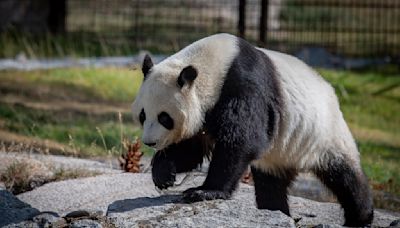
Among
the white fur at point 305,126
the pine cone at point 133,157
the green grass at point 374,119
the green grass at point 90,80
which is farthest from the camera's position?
the green grass at point 90,80

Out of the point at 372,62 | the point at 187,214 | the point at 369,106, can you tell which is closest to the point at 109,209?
the point at 187,214

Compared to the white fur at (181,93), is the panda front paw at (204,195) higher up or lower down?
lower down

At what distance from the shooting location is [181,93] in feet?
20.8

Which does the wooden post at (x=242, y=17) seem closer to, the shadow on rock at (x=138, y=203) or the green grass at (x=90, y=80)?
the green grass at (x=90, y=80)

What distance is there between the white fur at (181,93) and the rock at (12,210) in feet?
4.17

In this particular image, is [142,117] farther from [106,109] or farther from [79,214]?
[106,109]

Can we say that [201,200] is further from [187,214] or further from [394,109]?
[394,109]

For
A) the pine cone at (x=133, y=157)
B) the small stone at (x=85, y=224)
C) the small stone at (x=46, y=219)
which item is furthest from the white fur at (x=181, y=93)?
the pine cone at (x=133, y=157)

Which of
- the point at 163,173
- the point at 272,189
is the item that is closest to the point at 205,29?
the point at 272,189

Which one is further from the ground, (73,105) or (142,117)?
(142,117)

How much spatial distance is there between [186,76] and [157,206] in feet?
3.25

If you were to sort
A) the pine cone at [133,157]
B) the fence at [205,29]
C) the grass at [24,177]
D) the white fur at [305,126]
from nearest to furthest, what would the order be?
the white fur at [305,126]
the grass at [24,177]
the pine cone at [133,157]
the fence at [205,29]

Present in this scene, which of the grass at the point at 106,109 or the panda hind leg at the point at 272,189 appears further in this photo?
the grass at the point at 106,109

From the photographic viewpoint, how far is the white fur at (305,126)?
6.87 metres
